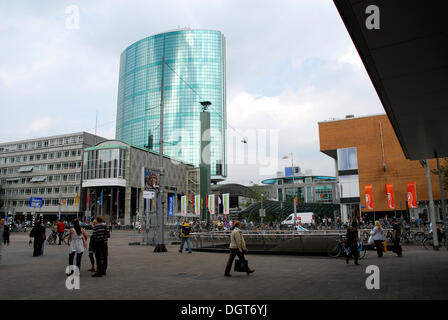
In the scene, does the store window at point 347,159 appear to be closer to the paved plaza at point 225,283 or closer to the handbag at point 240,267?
the paved plaza at point 225,283

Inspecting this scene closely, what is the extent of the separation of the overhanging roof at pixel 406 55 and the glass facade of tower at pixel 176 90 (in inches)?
3864

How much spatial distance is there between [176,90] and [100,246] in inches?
4165

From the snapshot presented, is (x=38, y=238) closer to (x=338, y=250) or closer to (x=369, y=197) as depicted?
(x=338, y=250)

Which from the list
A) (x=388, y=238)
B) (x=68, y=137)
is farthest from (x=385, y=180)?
(x=68, y=137)

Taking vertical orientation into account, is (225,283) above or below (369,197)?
below

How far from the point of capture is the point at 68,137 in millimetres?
76625

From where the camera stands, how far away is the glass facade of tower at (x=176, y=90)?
109 meters

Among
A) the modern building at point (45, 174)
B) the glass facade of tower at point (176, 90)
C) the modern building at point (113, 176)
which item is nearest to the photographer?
the modern building at point (113, 176)

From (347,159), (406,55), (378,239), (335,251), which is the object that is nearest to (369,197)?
(347,159)

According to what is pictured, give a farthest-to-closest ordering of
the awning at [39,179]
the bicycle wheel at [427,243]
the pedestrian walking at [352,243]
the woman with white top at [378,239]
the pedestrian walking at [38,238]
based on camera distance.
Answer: the awning at [39,179]
the bicycle wheel at [427,243]
the pedestrian walking at [38,238]
the woman with white top at [378,239]
the pedestrian walking at [352,243]

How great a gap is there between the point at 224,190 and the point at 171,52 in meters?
52.7

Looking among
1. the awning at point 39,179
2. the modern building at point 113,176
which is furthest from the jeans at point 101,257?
the awning at point 39,179

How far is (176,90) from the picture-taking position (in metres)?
111
